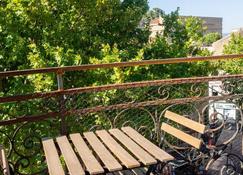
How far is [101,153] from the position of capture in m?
2.68

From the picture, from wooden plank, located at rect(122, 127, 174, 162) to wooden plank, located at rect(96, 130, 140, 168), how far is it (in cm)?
18

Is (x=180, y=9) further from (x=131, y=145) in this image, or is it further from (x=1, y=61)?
(x=131, y=145)

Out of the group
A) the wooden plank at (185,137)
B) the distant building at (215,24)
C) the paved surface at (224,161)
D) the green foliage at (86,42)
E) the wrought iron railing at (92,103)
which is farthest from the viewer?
the distant building at (215,24)

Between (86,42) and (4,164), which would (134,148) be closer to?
(4,164)

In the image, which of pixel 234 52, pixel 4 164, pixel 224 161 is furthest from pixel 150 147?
pixel 234 52

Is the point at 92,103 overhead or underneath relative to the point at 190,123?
underneath

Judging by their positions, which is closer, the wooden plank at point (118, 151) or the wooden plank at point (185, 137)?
the wooden plank at point (118, 151)

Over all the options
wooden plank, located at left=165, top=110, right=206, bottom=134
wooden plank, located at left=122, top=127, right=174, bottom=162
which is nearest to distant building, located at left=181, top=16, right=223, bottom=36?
wooden plank, located at left=165, top=110, right=206, bottom=134

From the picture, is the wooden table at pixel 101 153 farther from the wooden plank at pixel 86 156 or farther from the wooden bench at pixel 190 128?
the wooden bench at pixel 190 128

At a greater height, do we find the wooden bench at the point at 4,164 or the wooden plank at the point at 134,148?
the wooden bench at the point at 4,164

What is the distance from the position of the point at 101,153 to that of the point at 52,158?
1.24 feet

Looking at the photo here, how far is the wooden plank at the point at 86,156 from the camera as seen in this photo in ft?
7.66

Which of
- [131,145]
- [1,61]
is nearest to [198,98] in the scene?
[131,145]

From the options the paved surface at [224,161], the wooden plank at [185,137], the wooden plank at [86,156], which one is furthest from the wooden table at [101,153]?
the paved surface at [224,161]
